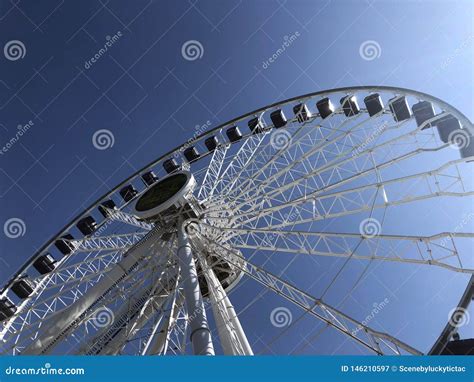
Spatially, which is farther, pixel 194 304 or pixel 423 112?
pixel 423 112

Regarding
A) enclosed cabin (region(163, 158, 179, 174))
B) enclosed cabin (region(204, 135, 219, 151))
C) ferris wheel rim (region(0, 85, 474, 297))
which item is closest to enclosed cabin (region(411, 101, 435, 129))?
ferris wheel rim (region(0, 85, 474, 297))

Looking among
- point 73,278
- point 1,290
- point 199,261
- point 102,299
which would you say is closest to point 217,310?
point 199,261

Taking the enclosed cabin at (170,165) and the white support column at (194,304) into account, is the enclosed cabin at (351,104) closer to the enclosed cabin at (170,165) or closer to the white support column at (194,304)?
the white support column at (194,304)

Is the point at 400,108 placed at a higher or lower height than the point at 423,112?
higher

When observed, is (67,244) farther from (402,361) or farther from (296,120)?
(402,361)

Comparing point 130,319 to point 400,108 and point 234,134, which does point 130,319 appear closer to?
point 234,134

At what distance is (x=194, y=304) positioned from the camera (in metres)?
14.2

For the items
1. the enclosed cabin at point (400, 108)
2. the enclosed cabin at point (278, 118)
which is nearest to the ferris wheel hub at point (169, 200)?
the enclosed cabin at point (278, 118)

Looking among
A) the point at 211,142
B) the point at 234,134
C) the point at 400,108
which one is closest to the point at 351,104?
the point at 400,108

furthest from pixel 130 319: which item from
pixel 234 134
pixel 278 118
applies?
pixel 278 118

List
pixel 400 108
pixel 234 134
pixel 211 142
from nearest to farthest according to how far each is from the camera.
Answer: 1. pixel 400 108
2. pixel 234 134
3. pixel 211 142

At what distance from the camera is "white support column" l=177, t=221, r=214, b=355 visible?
12664 mm

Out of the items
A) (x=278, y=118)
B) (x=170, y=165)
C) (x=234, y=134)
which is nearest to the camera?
(x=278, y=118)

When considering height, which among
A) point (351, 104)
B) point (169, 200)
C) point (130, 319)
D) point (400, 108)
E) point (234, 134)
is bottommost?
point (400, 108)
